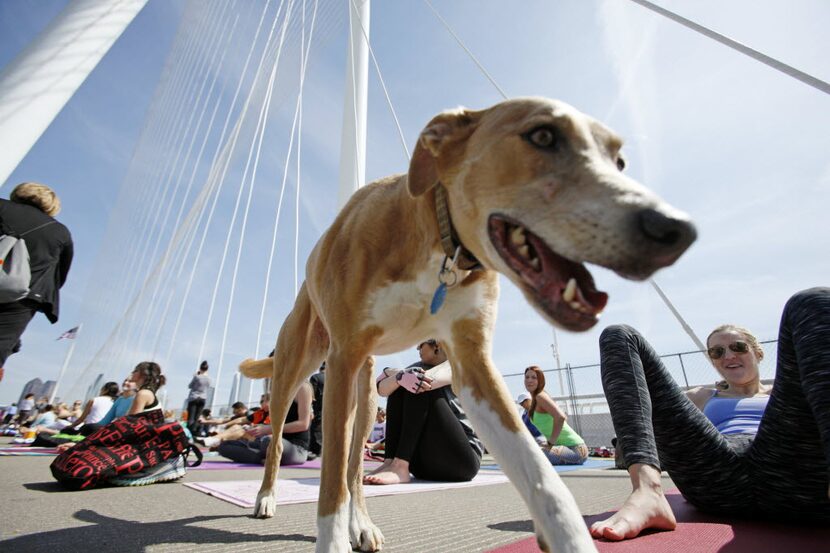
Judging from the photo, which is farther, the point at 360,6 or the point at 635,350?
the point at 360,6

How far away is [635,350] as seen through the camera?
1.69 m

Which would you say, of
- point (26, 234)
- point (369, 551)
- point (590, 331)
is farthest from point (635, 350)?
point (26, 234)

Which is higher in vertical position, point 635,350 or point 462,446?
point 635,350

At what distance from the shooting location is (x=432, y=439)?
3.72 m

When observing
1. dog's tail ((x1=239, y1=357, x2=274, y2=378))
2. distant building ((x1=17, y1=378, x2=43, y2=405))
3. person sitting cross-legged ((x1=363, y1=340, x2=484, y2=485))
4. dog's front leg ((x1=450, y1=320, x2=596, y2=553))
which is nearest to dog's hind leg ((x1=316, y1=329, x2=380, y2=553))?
dog's front leg ((x1=450, y1=320, x2=596, y2=553))

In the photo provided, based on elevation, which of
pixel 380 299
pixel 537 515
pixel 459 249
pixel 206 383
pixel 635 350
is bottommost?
pixel 537 515

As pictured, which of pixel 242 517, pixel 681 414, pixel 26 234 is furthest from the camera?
pixel 26 234

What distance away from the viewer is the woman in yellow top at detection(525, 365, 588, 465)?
19.3ft

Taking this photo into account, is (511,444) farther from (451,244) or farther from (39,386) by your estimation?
(39,386)

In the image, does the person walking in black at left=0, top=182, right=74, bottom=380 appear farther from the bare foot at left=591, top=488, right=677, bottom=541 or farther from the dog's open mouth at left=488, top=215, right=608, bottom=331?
the bare foot at left=591, top=488, right=677, bottom=541

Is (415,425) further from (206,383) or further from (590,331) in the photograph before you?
(206,383)

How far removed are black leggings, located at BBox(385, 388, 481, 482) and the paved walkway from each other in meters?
A: 0.64

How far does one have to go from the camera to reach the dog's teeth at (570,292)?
108 cm

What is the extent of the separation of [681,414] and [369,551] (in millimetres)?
1278
